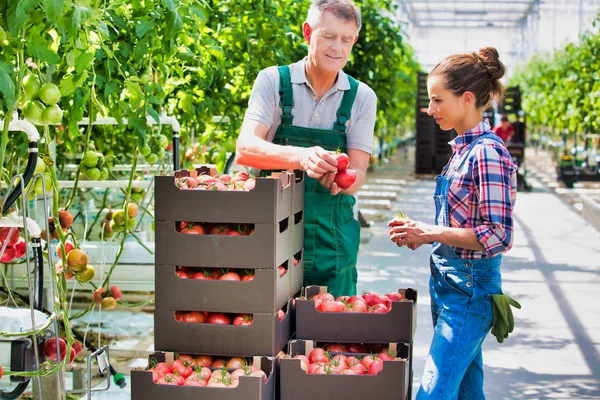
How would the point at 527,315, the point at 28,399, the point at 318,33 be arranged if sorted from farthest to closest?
the point at 527,315 < the point at 28,399 < the point at 318,33

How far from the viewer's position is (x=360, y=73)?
7.50 metres

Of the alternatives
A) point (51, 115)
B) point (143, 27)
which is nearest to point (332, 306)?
point (51, 115)

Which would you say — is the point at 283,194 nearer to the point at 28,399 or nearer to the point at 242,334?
the point at 242,334

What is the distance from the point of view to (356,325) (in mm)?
2438

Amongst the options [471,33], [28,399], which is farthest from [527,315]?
[471,33]

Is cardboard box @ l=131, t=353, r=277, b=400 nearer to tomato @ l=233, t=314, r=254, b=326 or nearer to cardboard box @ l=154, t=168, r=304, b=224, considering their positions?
tomato @ l=233, t=314, r=254, b=326

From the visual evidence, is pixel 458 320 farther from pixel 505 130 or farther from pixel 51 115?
pixel 505 130

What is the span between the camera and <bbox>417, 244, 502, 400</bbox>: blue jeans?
239cm

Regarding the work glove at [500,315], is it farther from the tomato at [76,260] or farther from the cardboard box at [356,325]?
the tomato at [76,260]

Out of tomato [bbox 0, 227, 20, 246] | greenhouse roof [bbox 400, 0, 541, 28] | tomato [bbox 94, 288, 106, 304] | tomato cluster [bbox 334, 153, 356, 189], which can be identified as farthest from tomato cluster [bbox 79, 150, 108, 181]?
greenhouse roof [bbox 400, 0, 541, 28]

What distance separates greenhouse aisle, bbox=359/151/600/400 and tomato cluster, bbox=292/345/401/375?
1.99 m

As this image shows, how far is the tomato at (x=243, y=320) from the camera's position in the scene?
2283 millimetres

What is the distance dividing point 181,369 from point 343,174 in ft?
2.22

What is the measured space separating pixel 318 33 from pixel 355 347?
94cm
